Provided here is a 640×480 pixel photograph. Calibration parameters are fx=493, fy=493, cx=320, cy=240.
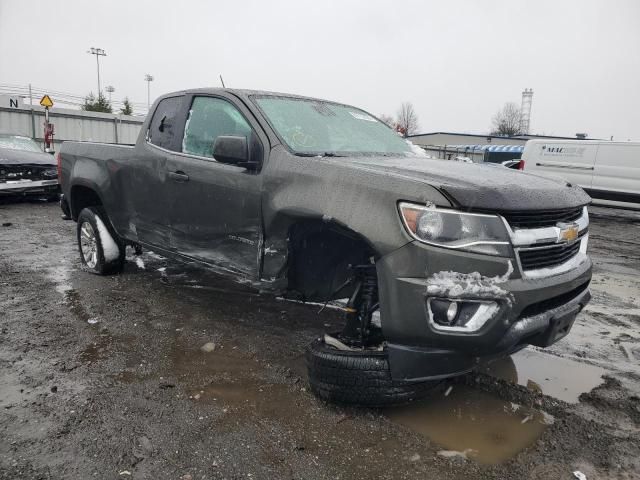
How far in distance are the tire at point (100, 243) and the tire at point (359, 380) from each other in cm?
309

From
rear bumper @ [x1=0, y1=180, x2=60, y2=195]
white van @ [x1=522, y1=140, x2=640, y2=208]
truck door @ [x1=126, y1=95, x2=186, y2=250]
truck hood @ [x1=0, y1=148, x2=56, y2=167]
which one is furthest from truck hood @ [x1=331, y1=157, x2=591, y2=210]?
truck hood @ [x1=0, y1=148, x2=56, y2=167]

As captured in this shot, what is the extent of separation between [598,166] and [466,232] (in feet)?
37.5

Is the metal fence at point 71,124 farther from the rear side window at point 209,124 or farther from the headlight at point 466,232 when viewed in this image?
the headlight at point 466,232

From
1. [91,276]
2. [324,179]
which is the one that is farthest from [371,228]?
[91,276]

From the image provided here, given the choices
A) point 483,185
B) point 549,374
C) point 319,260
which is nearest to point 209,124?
point 319,260

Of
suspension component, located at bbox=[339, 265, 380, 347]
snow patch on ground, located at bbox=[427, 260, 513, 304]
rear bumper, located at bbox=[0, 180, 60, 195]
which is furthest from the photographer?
rear bumper, located at bbox=[0, 180, 60, 195]

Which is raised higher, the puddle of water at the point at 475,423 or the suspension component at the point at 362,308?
the suspension component at the point at 362,308

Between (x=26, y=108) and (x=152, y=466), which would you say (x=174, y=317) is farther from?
(x=26, y=108)

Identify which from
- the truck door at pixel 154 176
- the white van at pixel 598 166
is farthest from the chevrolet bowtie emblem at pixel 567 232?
the white van at pixel 598 166

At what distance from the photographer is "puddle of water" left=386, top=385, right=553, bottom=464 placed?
2.41 meters

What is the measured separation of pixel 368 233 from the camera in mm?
2406

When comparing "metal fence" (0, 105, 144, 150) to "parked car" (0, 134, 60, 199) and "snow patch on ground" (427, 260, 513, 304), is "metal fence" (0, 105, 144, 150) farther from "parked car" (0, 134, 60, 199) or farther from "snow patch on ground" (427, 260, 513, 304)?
"snow patch on ground" (427, 260, 513, 304)

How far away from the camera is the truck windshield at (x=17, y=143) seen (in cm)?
1048

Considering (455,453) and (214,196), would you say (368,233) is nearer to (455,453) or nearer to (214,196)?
(455,453)
